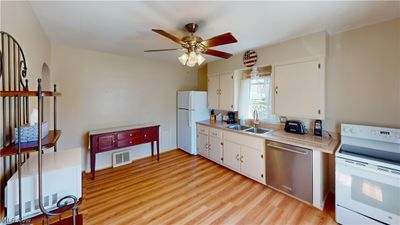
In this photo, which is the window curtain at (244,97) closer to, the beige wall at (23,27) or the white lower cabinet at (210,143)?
the white lower cabinet at (210,143)

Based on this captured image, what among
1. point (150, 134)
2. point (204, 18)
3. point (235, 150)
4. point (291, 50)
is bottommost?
point (235, 150)

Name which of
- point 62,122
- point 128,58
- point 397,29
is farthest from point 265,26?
point 62,122

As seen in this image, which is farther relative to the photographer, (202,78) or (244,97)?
(202,78)

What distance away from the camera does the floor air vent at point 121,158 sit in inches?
138

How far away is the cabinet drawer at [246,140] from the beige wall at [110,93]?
5.78 feet

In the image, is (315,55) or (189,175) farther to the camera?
(189,175)

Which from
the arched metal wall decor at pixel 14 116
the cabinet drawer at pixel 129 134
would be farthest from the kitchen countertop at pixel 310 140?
the arched metal wall decor at pixel 14 116

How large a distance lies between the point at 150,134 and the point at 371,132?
11.5ft

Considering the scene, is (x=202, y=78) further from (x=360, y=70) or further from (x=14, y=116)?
(x=14, y=116)

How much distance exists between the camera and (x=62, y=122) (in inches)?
119

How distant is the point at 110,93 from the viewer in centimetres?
349

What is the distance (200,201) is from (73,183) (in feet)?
5.51

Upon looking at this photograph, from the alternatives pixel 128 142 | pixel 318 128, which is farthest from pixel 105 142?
pixel 318 128

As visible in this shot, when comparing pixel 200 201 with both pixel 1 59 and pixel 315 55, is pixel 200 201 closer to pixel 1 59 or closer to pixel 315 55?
pixel 1 59
